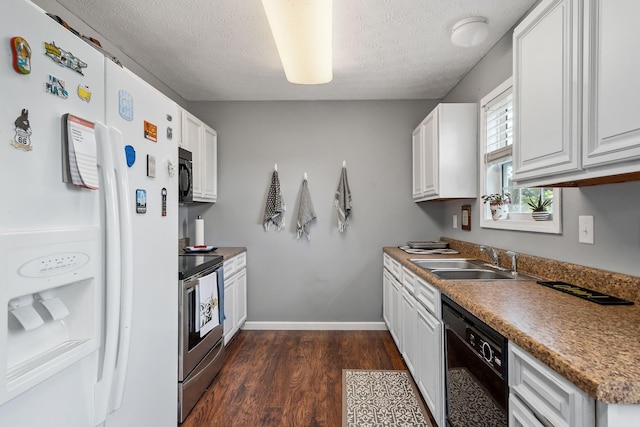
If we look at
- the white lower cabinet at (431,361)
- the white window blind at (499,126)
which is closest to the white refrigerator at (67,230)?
A: the white lower cabinet at (431,361)

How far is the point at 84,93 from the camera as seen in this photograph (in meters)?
0.91

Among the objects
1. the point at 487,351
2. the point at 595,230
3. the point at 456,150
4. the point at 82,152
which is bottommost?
the point at 487,351

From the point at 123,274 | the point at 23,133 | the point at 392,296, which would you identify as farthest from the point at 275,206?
the point at 23,133

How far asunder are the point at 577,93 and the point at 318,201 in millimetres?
2586

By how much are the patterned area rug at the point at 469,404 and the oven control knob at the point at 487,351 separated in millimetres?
154

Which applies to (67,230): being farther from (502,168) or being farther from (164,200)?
(502,168)

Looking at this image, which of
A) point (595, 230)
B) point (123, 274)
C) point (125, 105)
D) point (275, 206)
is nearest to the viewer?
point (123, 274)

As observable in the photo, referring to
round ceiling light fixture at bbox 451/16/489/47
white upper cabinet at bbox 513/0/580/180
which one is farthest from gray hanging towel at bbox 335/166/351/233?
white upper cabinet at bbox 513/0/580/180

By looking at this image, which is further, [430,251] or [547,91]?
[430,251]

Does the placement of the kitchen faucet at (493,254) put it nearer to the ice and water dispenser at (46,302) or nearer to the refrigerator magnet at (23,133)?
the ice and water dispenser at (46,302)

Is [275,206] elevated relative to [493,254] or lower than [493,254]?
elevated

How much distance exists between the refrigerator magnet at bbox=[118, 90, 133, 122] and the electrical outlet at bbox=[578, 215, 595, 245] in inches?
79.1

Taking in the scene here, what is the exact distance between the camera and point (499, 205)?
2.27m

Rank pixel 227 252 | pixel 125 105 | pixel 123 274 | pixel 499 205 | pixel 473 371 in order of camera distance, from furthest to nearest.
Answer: pixel 227 252, pixel 499 205, pixel 473 371, pixel 125 105, pixel 123 274
